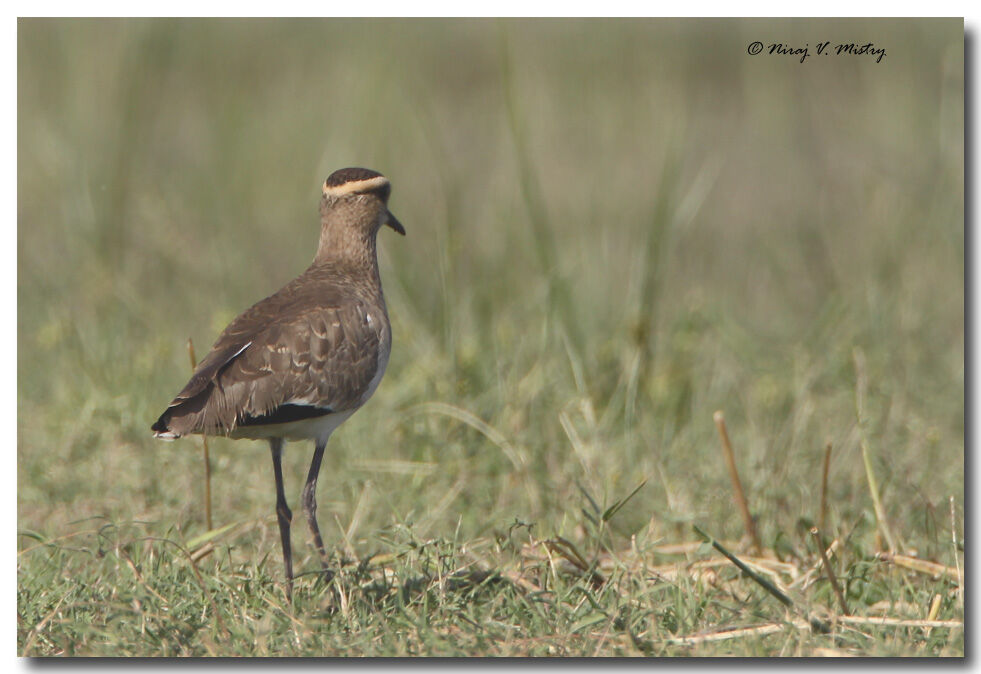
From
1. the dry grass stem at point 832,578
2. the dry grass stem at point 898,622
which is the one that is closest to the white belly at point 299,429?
the dry grass stem at point 832,578

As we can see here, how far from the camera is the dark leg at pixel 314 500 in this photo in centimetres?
412

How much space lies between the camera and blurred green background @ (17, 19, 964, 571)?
529 centimetres

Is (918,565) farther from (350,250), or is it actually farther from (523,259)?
(523,259)

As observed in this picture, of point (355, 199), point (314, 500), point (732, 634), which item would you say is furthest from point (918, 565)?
point (355, 199)

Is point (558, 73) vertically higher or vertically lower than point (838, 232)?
higher

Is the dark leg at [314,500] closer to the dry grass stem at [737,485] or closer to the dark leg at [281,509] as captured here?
the dark leg at [281,509]

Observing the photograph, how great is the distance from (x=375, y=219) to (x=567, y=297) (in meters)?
1.53

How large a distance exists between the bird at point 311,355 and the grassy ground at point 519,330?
43cm

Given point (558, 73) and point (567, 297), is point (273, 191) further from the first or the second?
point (567, 297)

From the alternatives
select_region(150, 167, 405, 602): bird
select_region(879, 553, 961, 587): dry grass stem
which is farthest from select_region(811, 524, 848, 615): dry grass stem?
select_region(150, 167, 405, 602): bird

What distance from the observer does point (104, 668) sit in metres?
3.56

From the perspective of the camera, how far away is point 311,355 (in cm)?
396

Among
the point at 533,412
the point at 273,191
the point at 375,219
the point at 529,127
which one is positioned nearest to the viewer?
the point at 375,219

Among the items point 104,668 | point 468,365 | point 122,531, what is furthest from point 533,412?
point 104,668
